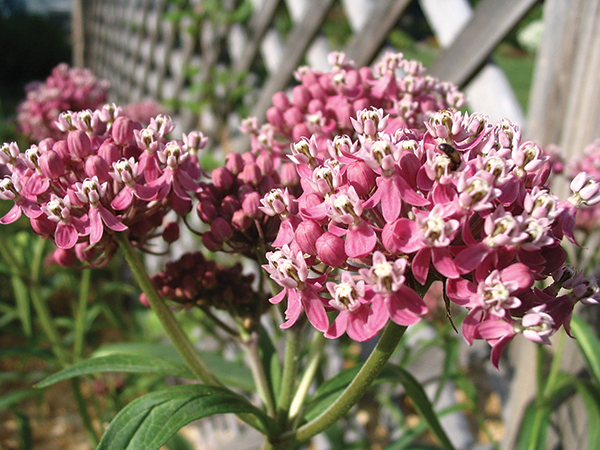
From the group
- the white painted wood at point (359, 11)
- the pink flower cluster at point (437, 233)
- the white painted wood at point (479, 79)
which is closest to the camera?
the pink flower cluster at point (437, 233)

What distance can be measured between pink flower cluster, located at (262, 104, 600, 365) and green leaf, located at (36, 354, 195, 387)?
9.4 inches

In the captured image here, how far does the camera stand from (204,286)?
28.7 inches

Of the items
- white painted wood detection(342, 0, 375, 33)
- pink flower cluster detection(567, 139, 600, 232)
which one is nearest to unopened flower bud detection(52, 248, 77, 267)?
pink flower cluster detection(567, 139, 600, 232)

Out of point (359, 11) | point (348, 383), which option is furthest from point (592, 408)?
point (359, 11)

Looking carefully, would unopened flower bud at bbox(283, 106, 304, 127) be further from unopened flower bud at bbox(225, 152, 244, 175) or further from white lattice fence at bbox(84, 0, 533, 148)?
white lattice fence at bbox(84, 0, 533, 148)

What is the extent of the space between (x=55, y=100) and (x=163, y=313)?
1.13 m

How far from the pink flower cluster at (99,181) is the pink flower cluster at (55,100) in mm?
821

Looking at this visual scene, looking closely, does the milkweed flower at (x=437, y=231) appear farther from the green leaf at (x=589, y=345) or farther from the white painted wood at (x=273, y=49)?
the white painted wood at (x=273, y=49)

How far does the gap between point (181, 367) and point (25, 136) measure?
3.67 ft

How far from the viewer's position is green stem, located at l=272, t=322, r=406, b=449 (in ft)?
1.60

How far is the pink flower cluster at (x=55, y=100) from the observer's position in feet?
4.64

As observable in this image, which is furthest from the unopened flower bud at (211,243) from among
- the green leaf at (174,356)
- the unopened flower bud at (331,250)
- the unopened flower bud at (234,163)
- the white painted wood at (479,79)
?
the white painted wood at (479,79)

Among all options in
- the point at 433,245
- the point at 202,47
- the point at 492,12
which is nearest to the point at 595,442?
the point at 433,245

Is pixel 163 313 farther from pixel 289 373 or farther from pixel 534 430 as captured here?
pixel 534 430
